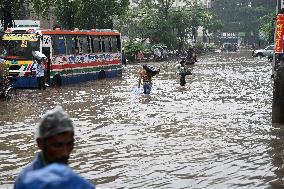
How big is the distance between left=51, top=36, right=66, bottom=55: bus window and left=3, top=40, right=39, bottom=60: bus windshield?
1354 mm

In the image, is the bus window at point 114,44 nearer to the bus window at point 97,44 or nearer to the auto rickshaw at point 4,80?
the bus window at point 97,44

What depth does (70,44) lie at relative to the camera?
27484 mm

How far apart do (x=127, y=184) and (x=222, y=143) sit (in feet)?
11.4

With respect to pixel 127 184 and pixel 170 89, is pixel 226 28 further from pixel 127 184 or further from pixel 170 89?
pixel 127 184

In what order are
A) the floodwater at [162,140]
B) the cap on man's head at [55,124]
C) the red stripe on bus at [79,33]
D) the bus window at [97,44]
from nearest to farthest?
the cap on man's head at [55,124] < the floodwater at [162,140] < the red stripe on bus at [79,33] < the bus window at [97,44]

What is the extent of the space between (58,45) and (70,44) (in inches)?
51.3

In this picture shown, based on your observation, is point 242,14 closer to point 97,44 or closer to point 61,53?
point 97,44

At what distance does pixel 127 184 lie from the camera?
295 inches

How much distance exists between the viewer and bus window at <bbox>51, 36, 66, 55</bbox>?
25.8 m

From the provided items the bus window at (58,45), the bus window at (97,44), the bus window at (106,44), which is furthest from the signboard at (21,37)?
the bus window at (106,44)

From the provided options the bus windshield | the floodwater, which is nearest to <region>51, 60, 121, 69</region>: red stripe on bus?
the bus windshield

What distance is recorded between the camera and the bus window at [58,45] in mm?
25812

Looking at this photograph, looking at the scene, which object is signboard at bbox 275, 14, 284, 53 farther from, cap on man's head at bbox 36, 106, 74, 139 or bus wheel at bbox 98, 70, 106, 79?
bus wheel at bbox 98, 70, 106, 79

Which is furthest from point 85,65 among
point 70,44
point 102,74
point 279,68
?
point 279,68
